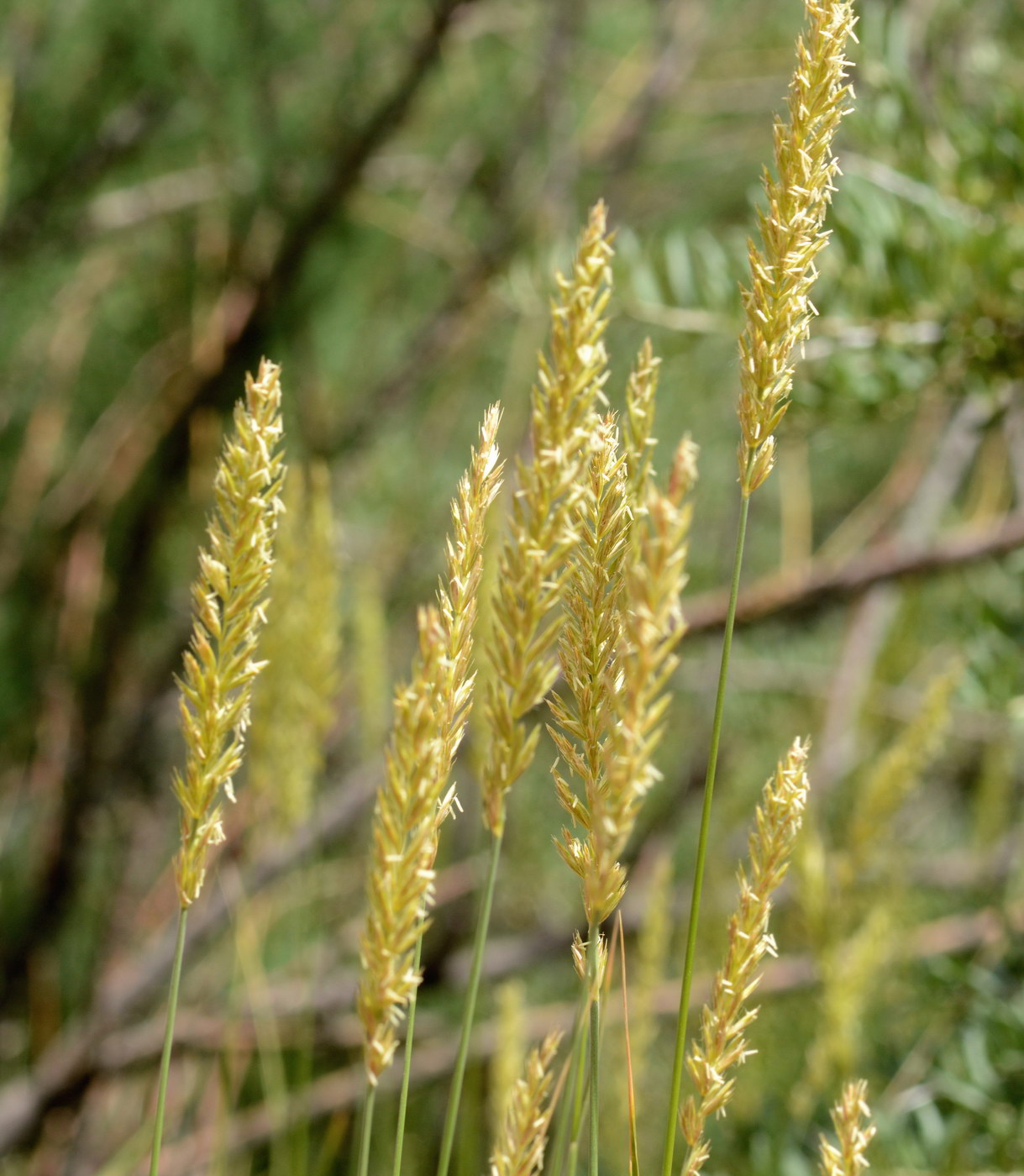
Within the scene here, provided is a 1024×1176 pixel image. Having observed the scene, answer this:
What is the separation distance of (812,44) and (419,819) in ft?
0.61

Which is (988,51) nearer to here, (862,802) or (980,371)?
(980,371)

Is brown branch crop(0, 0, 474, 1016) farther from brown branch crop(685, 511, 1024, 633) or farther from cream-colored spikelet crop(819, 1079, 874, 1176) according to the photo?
cream-colored spikelet crop(819, 1079, 874, 1176)

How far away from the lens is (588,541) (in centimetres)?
27

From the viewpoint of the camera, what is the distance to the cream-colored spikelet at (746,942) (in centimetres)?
→ 26

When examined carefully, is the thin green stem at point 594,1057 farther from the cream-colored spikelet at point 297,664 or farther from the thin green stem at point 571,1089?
the cream-colored spikelet at point 297,664

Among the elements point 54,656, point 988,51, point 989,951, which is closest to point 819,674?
point 989,951

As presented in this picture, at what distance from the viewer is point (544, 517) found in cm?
24

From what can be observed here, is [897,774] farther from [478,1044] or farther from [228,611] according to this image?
[478,1044]

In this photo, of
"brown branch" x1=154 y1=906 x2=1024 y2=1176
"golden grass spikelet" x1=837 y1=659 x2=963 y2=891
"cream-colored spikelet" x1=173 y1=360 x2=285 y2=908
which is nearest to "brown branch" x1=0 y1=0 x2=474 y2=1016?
"brown branch" x1=154 y1=906 x2=1024 y2=1176

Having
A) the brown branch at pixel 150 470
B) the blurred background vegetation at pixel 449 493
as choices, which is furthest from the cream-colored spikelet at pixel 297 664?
the brown branch at pixel 150 470

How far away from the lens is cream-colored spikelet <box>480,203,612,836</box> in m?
0.23

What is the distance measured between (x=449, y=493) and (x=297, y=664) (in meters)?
0.72

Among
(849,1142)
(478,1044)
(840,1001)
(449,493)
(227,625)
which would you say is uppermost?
(227,625)

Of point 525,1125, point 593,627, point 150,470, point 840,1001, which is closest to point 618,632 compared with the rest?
point 593,627
